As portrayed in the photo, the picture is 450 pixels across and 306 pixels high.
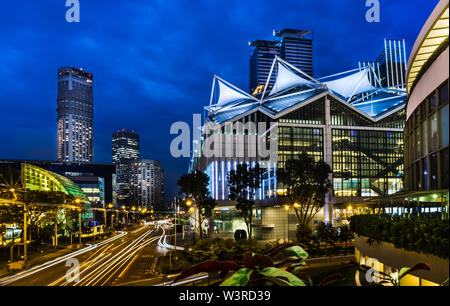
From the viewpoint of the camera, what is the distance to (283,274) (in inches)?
150

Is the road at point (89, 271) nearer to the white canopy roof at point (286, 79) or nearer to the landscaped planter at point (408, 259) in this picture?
the landscaped planter at point (408, 259)

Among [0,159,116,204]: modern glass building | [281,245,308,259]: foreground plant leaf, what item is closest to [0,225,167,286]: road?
[281,245,308,259]: foreground plant leaf

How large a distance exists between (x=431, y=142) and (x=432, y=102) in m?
1.98

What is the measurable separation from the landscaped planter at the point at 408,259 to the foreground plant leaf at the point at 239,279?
26.5 ft

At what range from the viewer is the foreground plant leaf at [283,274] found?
12.5 feet

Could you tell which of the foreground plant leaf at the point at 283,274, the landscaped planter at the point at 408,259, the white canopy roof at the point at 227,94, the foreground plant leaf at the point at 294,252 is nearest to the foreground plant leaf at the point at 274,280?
the foreground plant leaf at the point at 283,274

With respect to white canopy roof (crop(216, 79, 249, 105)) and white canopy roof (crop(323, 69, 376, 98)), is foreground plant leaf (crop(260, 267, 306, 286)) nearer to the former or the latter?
white canopy roof (crop(216, 79, 249, 105))

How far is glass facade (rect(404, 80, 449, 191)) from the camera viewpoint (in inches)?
603

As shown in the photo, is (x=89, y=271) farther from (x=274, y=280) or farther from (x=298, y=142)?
(x=298, y=142)

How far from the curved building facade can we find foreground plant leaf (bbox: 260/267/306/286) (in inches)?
405


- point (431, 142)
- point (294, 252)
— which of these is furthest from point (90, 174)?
point (294, 252)
